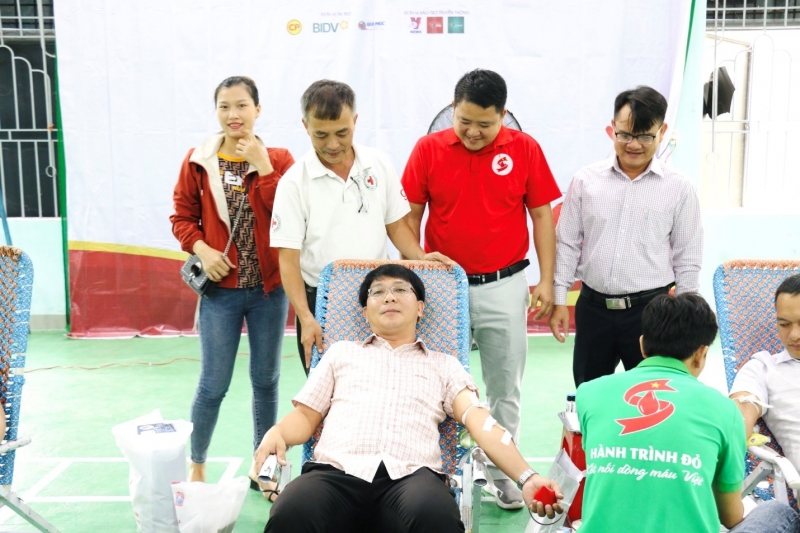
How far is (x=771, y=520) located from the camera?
194 cm

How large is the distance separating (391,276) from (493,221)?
53 cm

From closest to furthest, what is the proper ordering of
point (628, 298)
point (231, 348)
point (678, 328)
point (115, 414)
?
point (678, 328)
point (628, 298)
point (231, 348)
point (115, 414)

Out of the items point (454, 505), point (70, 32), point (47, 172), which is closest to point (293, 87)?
point (70, 32)

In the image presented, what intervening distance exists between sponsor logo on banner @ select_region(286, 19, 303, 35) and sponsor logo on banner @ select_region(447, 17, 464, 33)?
3.38 ft

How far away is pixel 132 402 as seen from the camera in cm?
441

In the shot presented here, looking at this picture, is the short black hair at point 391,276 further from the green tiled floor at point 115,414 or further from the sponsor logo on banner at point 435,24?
the sponsor logo on banner at point 435,24

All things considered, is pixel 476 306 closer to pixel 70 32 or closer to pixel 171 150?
pixel 171 150

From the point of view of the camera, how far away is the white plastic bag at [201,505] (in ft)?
8.49

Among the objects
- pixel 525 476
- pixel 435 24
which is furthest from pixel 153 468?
pixel 435 24

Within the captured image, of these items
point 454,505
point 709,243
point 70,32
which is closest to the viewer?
point 454,505

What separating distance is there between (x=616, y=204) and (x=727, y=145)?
3901 mm

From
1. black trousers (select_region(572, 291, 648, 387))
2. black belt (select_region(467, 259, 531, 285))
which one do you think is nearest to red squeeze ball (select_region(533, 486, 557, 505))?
black trousers (select_region(572, 291, 648, 387))

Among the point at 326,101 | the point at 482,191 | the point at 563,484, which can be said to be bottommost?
the point at 563,484

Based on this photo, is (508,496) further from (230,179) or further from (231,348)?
(230,179)
